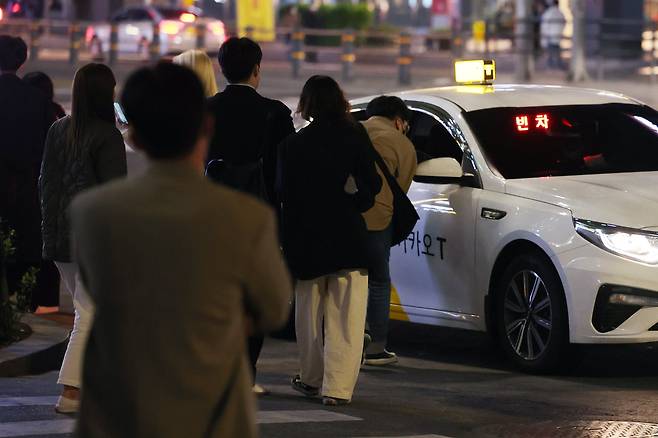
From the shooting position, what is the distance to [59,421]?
22.6 ft

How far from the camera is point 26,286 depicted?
975cm

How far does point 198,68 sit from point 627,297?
2445mm

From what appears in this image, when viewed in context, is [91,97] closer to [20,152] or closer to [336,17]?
[20,152]

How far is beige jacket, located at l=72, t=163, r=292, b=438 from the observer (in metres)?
3.53

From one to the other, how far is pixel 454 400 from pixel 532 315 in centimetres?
91

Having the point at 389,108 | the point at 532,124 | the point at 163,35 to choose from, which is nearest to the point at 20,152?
the point at 389,108

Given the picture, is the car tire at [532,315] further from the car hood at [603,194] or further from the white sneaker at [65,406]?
the white sneaker at [65,406]

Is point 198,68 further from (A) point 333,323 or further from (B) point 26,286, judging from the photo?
(B) point 26,286

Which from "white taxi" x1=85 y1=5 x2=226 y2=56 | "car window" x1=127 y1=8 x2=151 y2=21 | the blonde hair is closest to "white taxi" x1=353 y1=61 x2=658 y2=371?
the blonde hair

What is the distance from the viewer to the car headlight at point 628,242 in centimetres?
805

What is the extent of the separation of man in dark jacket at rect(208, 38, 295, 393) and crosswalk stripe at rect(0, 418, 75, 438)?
3.82 feet

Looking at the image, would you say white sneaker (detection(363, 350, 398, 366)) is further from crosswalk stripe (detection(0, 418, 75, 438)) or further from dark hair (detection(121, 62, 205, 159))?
dark hair (detection(121, 62, 205, 159))

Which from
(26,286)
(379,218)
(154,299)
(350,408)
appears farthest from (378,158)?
(154,299)

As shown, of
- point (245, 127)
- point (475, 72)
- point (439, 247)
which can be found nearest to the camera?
point (245, 127)
